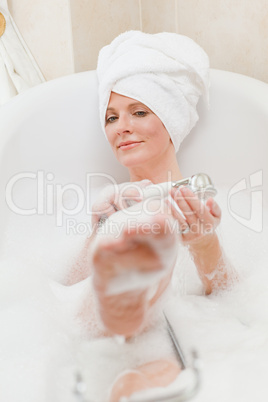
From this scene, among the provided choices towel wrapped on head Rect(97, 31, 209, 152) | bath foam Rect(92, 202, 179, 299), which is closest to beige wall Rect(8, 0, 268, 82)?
towel wrapped on head Rect(97, 31, 209, 152)

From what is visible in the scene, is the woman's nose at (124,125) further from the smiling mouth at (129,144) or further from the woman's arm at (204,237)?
the woman's arm at (204,237)

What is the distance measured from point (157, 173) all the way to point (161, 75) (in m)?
0.24

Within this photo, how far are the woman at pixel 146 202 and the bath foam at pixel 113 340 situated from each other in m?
0.05

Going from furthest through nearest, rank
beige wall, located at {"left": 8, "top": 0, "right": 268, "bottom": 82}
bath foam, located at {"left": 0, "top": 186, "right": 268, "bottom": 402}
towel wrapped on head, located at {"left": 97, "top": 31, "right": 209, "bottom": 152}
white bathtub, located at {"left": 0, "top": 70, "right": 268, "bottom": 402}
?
beige wall, located at {"left": 8, "top": 0, "right": 268, "bottom": 82}
white bathtub, located at {"left": 0, "top": 70, "right": 268, "bottom": 402}
towel wrapped on head, located at {"left": 97, "top": 31, "right": 209, "bottom": 152}
bath foam, located at {"left": 0, "top": 186, "right": 268, "bottom": 402}

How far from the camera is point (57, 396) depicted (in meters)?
0.90

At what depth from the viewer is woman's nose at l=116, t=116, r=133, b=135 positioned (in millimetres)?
1286

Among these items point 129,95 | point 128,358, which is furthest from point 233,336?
point 129,95

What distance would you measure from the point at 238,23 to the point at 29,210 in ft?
2.69

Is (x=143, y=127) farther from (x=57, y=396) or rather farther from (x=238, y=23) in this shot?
(x=57, y=396)

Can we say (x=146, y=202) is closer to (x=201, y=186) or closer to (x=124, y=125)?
(x=201, y=186)

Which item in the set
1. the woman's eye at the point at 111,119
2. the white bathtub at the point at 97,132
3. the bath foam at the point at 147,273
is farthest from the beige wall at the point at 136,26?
the bath foam at the point at 147,273

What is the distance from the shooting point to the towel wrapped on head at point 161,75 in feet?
4.21

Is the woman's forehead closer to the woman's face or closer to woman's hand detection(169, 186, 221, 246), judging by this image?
the woman's face

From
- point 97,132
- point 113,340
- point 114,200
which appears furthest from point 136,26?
point 113,340
